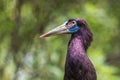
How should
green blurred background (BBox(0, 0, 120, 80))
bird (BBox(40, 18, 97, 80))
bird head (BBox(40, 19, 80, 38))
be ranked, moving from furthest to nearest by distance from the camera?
green blurred background (BBox(0, 0, 120, 80))
bird head (BBox(40, 19, 80, 38))
bird (BBox(40, 18, 97, 80))

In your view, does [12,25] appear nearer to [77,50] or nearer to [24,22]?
[24,22]

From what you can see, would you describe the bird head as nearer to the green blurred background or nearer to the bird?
the bird

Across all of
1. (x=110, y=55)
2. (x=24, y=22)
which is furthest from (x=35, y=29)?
(x=110, y=55)

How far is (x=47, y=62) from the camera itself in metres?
12.4

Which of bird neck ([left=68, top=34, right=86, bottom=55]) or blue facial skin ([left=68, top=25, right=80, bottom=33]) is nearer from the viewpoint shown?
bird neck ([left=68, top=34, right=86, bottom=55])

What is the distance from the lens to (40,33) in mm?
12508

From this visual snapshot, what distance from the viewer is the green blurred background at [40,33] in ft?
40.4

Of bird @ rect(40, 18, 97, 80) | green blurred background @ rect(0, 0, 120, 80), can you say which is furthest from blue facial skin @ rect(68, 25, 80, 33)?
green blurred background @ rect(0, 0, 120, 80)

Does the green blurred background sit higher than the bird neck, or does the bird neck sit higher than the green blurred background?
the green blurred background

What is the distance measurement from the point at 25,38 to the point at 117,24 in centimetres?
147

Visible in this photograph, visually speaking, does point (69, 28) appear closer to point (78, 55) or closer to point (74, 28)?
point (74, 28)

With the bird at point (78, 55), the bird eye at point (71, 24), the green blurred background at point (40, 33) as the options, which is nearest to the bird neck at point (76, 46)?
the bird at point (78, 55)

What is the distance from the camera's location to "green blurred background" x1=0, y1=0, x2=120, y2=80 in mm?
12312

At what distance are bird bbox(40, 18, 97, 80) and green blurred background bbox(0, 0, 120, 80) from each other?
133 inches
